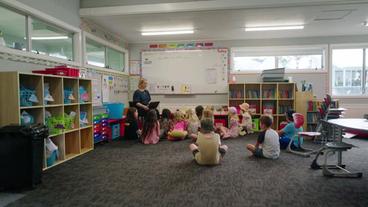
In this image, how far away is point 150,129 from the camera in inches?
217

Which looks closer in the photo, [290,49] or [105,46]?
[105,46]

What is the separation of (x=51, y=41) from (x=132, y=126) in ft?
7.87

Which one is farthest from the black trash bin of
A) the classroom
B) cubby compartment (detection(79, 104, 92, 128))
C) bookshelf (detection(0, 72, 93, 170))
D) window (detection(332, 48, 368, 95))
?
window (detection(332, 48, 368, 95))

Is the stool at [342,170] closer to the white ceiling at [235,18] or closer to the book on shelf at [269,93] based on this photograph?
the white ceiling at [235,18]

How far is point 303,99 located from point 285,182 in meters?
3.86

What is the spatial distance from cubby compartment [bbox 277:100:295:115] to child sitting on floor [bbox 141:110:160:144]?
3597 mm

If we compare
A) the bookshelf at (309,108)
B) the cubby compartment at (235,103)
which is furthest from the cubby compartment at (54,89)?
the bookshelf at (309,108)

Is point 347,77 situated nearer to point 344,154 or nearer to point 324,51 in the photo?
point 324,51

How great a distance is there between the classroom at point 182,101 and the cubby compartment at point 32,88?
0.7 inches

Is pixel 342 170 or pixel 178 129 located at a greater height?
pixel 178 129

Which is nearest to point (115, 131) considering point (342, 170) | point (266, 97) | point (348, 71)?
point (266, 97)

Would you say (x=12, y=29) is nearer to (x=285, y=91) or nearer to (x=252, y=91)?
(x=252, y=91)

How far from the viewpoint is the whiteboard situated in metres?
7.57

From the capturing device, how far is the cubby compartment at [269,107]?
7.06 metres
